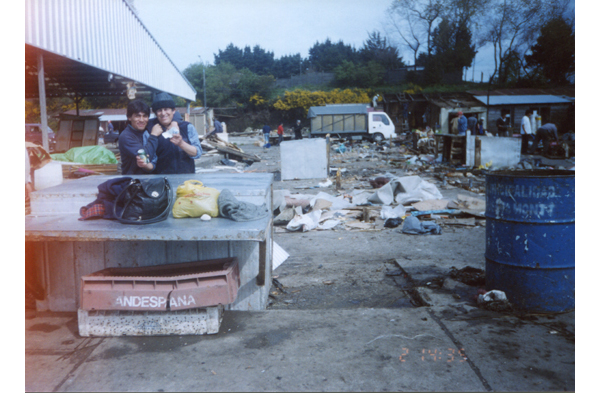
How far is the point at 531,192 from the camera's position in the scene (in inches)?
130

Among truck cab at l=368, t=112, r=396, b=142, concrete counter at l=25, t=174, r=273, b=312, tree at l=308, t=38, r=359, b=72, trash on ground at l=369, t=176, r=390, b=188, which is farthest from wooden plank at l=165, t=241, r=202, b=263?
tree at l=308, t=38, r=359, b=72

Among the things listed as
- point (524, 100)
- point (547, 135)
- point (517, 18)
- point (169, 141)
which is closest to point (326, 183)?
point (517, 18)

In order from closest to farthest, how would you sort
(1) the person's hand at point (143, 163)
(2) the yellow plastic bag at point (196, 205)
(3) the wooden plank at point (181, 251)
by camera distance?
1. (2) the yellow plastic bag at point (196, 205)
2. (3) the wooden plank at point (181, 251)
3. (1) the person's hand at point (143, 163)

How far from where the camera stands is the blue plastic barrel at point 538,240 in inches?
128

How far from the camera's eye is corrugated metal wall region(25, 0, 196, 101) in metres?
7.24

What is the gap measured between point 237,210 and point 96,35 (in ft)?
27.2

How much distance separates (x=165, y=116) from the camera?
409cm

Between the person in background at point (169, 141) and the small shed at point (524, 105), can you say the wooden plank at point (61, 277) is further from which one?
the small shed at point (524, 105)

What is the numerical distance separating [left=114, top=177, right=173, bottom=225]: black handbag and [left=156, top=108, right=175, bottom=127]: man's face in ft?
3.99

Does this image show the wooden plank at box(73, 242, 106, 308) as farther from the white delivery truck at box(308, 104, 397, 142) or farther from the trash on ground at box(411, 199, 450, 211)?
the white delivery truck at box(308, 104, 397, 142)

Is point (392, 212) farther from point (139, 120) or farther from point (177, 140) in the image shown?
point (139, 120)

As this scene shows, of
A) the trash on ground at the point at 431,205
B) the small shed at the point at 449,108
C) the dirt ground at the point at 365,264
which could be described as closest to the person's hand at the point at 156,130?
the dirt ground at the point at 365,264

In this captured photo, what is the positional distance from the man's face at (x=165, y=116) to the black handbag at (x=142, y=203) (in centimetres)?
121

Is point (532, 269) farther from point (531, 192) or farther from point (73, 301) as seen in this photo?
point (73, 301)
